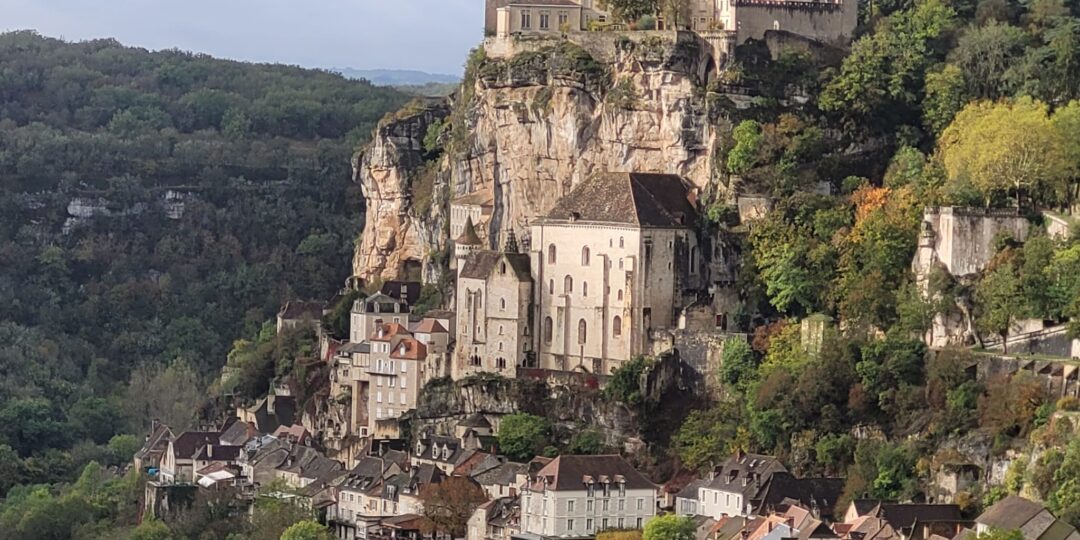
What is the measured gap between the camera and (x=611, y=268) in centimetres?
10775

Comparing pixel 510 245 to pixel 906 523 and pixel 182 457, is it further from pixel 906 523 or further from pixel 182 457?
pixel 906 523

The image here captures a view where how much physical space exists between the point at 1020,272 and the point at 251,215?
87.5 meters

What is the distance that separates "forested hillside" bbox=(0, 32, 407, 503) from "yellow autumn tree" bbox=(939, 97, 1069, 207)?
170 feet

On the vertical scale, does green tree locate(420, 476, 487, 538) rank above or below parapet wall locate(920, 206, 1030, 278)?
below

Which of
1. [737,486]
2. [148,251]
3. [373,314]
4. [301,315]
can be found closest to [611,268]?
[737,486]

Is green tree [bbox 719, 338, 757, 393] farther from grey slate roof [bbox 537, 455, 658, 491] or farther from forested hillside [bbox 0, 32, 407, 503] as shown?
forested hillside [bbox 0, 32, 407, 503]

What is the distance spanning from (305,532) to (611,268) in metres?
14.6

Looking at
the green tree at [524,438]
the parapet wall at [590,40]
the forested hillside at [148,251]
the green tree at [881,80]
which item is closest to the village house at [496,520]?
the green tree at [524,438]

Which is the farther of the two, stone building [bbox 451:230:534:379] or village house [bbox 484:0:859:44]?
village house [bbox 484:0:859:44]

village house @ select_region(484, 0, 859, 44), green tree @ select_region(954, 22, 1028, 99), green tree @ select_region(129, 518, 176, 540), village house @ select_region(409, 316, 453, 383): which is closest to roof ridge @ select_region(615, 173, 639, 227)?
village house @ select_region(484, 0, 859, 44)

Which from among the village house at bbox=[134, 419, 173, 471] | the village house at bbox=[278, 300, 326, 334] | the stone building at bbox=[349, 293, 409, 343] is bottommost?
the village house at bbox=[134, 419, 173, 471]

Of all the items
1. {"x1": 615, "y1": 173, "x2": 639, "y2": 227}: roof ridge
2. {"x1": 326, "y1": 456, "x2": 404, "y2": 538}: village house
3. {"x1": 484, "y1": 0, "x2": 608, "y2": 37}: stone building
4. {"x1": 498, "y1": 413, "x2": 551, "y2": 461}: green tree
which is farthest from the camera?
{"x1": 484, "y1": 0, "x2": 608, "y2": 37}: stone building

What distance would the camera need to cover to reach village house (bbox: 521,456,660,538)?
97938 mm

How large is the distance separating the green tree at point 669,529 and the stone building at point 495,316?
A: 16819 millimetres
